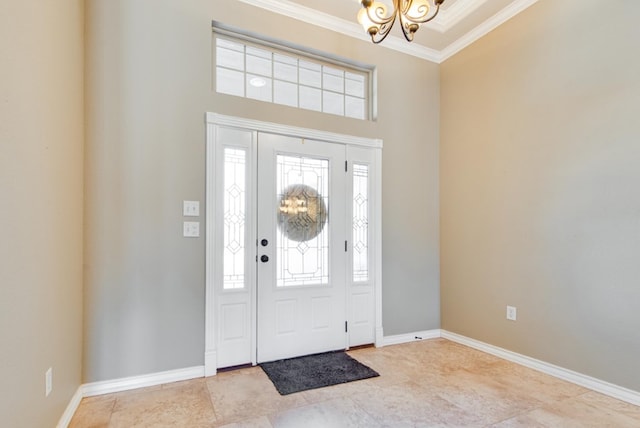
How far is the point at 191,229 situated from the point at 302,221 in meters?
1.02

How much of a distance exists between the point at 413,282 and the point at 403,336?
23.5 inches

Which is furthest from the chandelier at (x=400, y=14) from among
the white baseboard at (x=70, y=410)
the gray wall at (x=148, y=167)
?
the white baseboard at (x=70, y=410)

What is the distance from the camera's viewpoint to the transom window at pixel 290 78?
3.01 metres

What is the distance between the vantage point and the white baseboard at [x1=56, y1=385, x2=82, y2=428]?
196 centimetres

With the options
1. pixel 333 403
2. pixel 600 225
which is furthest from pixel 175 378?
pixel 600 225

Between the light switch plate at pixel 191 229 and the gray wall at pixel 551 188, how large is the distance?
272cm

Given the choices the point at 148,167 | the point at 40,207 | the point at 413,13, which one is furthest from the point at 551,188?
the point at 40,207

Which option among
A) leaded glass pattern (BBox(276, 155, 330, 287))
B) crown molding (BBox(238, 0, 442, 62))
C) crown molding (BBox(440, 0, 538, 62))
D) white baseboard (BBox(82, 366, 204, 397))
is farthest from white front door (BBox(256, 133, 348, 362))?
crown molding (BBox(440, 0, 538, 62))

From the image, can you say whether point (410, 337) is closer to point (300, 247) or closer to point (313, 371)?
point (313, 371)

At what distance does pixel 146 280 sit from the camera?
8.41 ft

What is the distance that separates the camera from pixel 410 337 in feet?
12.0

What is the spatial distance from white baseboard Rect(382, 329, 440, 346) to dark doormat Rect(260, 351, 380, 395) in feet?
1.91

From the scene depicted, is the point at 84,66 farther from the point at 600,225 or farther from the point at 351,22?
the point at 600,225

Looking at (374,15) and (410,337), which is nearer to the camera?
(374,15)
